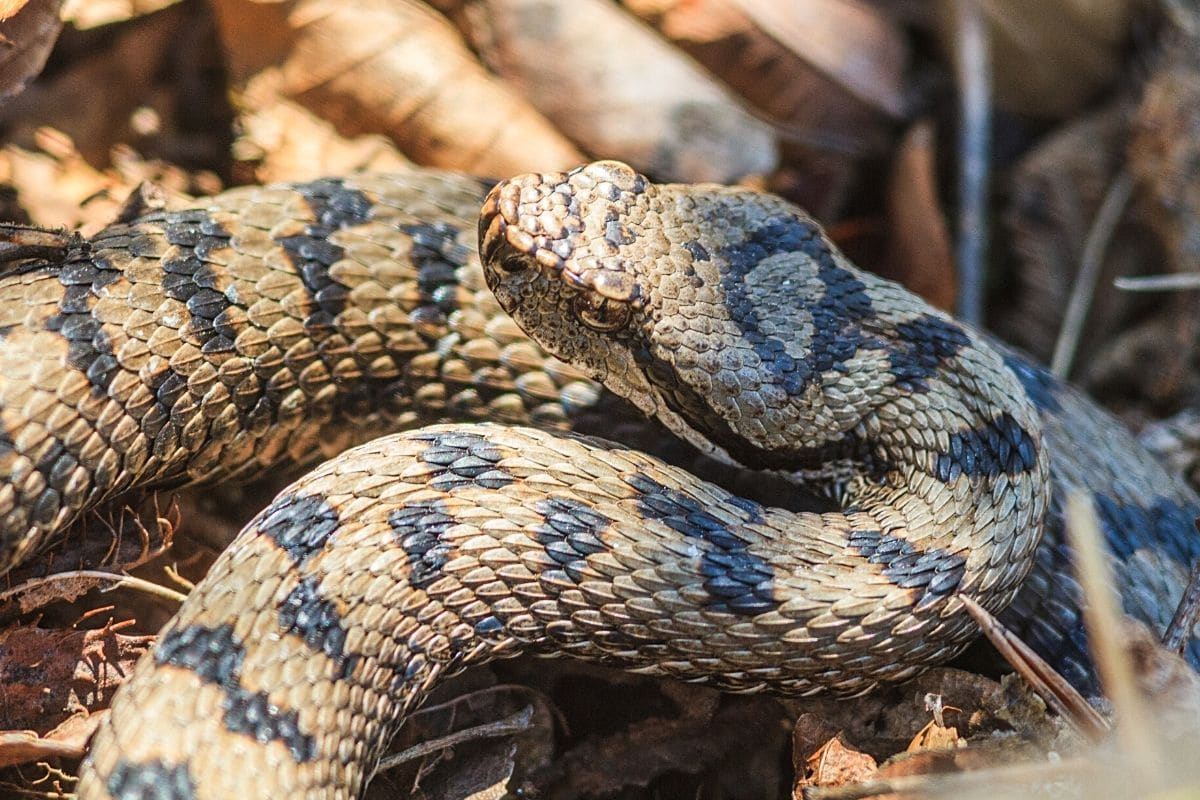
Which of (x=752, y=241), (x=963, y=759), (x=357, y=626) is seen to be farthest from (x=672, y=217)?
(x=963, y=759)

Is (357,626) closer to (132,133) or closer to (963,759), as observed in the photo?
(963,759)

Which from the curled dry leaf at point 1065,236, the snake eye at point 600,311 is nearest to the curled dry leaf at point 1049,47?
the curled dry leaf at point 1065,236

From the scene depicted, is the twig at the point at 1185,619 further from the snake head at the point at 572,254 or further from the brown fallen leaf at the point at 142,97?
the brown fallen leaf at the point at 142,97

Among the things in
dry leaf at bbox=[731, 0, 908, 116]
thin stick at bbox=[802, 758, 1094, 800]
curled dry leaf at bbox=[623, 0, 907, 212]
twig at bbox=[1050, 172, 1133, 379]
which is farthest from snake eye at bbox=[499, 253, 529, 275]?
twig at bbox=[1050, 172, 1133, 379]

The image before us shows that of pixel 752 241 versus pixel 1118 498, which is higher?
pixel 752 241

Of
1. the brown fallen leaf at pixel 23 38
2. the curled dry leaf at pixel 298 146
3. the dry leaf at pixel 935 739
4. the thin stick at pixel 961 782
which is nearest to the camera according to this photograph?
the thin stick at pixel 961 782

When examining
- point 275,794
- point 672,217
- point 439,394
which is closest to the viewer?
point 275,794
